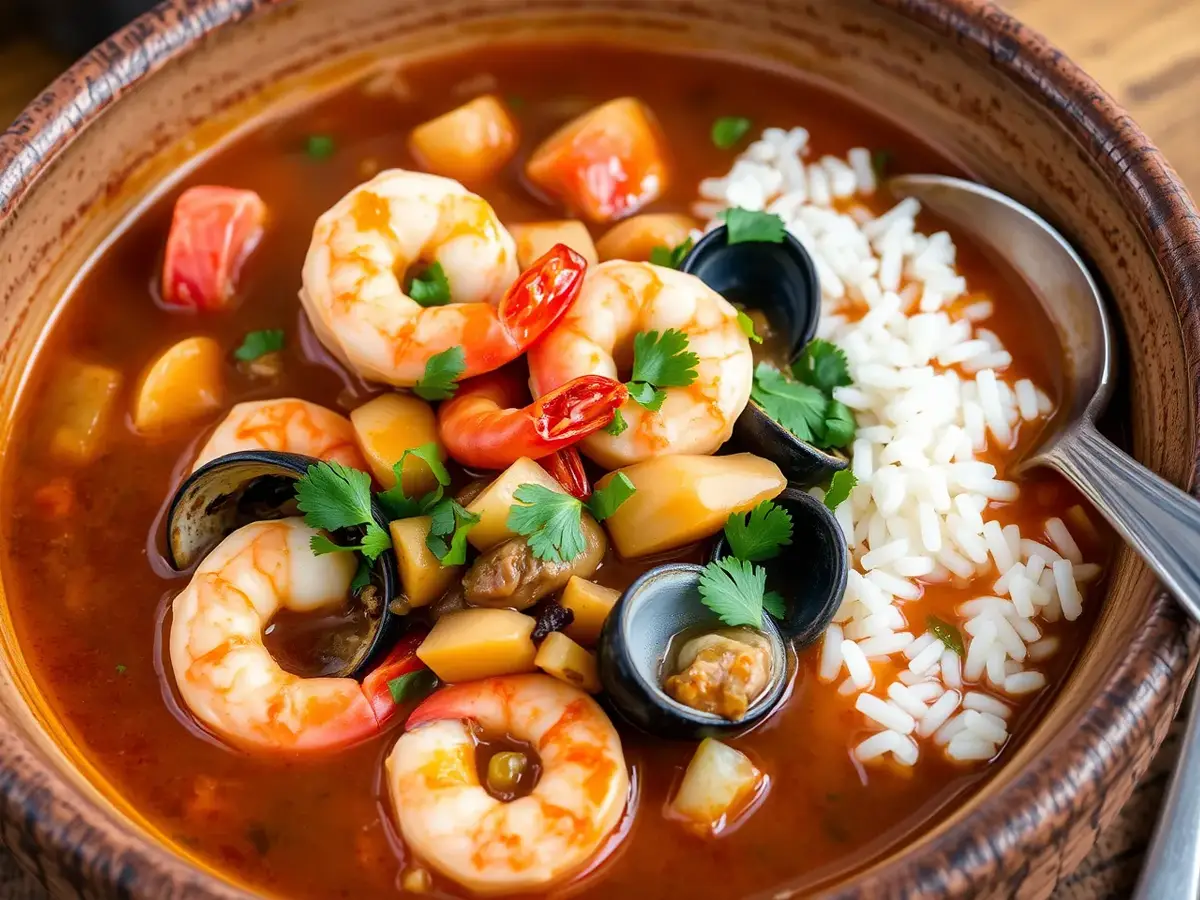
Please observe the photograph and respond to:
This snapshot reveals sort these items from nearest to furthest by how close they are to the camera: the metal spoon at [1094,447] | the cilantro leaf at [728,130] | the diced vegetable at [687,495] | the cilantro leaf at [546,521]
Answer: the metal spoon at [1094,447] < the cilantro leaf at [546,521] < the diced vegetable at [687,495] < the cilantro leaf at [728,130]

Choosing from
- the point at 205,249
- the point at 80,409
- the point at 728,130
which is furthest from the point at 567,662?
the point at 728,130

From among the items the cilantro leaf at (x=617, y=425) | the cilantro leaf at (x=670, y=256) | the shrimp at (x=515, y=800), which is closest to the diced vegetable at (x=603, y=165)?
the cilantro leaf at (x=670, y=256)

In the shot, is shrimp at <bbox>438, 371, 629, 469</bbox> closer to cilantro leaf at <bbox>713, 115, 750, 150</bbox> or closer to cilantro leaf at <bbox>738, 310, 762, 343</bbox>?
cilantro leaf at <bbox>738, 310, 762, 343</bbox>

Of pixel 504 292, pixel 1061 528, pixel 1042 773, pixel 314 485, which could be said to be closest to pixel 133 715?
pixel 314 485

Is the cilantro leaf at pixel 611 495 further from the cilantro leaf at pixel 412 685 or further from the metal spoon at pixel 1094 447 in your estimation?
the metal spoon at pixel 1094 447

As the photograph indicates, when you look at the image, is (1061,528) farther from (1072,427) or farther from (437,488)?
A: (437,488)

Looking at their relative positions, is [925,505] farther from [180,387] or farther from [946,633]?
[180,387]

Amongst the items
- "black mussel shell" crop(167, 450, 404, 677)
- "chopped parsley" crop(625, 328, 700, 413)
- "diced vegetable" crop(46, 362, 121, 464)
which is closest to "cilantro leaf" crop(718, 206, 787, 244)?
"chopped parsley" crop(625, 328, 700, 413)

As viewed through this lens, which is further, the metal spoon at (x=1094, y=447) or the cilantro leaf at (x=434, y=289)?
the cilantro leaf at (x=434, y=289)
